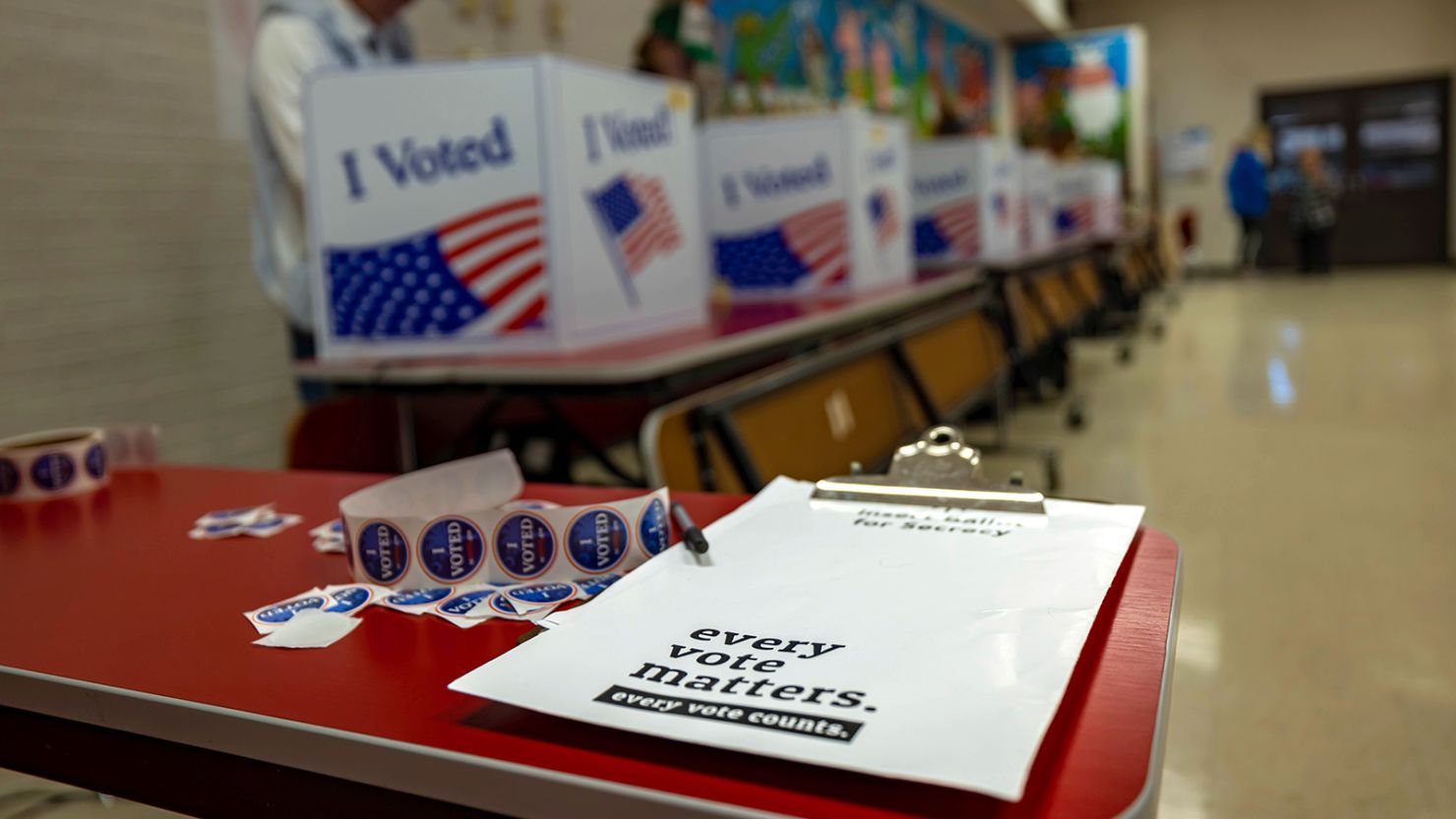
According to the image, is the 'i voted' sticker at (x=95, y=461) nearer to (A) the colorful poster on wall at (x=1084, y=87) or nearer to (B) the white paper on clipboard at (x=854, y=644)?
(B) the white paper on clipboard at (x=854, y=644)

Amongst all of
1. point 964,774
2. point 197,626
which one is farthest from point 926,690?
point 197,626

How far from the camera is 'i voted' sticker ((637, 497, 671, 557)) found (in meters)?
0.74

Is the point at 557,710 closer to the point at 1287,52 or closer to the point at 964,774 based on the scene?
the point at 964,774

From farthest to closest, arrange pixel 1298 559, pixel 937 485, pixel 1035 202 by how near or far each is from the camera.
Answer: pixel 1035 202, pixel 1298 559, pixel 937 485

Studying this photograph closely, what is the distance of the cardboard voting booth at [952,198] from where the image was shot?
459 centimetres

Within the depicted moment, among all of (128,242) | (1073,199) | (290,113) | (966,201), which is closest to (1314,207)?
(1073,199)

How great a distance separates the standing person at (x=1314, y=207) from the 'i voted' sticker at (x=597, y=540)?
1499 centimetres

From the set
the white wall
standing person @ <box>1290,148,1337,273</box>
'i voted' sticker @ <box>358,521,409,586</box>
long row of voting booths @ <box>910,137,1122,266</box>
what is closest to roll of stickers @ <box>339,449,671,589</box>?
'i voted' sticker @ <box>358,521,409,586</box>

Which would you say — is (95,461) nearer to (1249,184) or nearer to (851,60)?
(851,60)

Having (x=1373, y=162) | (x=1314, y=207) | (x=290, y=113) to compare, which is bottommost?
(x=1314, y=207)

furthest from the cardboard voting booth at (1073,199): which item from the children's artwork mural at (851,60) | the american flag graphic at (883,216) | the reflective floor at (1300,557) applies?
the american flag graphic at (883,216)

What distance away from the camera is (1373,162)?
14.5m

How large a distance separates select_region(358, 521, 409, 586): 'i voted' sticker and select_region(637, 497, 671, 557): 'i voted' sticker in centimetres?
15

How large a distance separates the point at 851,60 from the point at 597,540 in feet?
30.0
